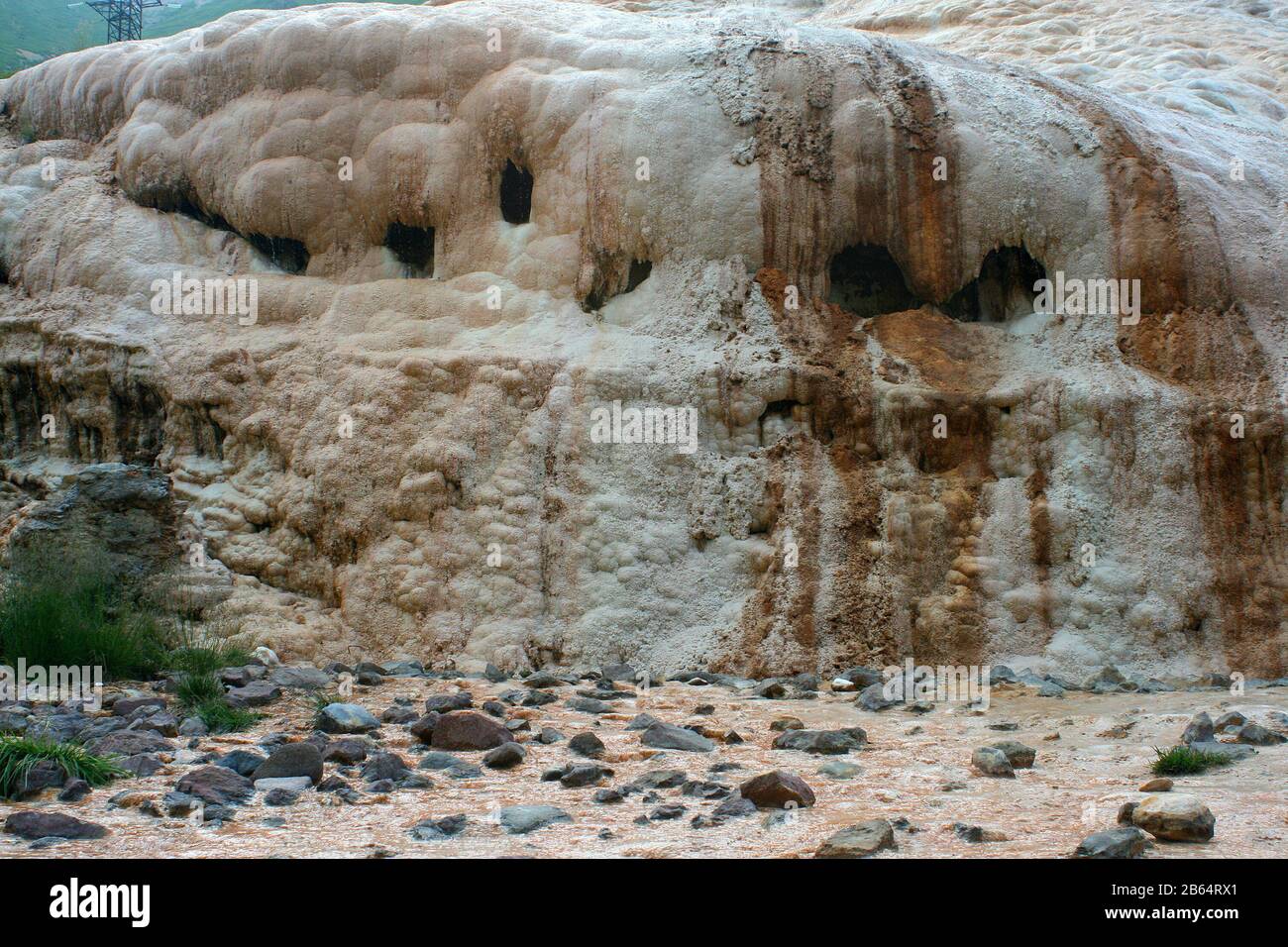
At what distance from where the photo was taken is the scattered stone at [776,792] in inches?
170

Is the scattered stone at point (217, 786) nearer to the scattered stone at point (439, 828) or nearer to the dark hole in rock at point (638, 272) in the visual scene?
the scattered stone at point (439, 828)

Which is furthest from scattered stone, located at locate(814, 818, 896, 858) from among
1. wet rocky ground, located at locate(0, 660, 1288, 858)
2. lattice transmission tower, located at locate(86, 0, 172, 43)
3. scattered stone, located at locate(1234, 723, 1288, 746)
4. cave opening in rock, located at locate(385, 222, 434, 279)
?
lattice transmission tower, located at locate(86, 0, 172, 43)

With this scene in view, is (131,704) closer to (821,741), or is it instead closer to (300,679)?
Answer: (300,679)

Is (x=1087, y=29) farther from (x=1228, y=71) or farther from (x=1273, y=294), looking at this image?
(x=1273, y=294)

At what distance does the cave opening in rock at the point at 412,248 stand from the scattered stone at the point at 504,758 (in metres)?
5.47

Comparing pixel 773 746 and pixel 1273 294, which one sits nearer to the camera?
pixel 773 746

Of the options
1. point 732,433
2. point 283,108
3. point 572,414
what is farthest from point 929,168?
point 283,108

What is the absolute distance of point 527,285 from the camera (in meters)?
9.23

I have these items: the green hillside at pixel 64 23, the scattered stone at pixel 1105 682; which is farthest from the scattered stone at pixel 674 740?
the green hillside at pixel 64 23

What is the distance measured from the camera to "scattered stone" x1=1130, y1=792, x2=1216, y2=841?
3.76m

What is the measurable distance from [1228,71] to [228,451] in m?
10.1

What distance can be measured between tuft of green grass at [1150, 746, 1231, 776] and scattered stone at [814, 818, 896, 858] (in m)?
1.59

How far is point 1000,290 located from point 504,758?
19.6 feet

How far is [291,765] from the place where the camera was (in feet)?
15.3
